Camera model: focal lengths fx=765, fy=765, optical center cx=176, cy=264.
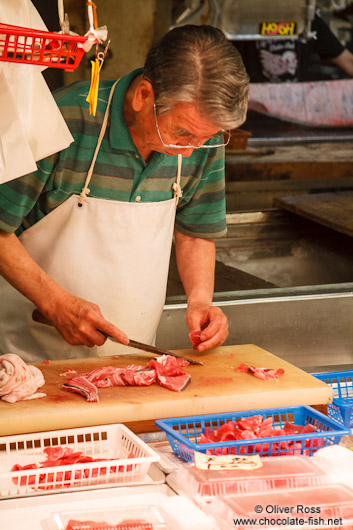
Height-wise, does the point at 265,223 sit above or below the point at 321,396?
above

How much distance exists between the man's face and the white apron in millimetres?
239

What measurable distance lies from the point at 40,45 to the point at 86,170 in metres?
1.23

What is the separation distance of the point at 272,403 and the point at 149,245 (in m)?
0.91

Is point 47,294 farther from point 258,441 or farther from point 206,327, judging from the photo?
point 258,441

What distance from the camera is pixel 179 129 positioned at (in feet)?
→ 8.95

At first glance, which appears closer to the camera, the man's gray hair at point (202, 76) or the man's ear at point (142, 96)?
the man's gray hair at point (202, 76)

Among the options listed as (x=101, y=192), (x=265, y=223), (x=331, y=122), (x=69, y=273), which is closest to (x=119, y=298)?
(x=69, y=273)

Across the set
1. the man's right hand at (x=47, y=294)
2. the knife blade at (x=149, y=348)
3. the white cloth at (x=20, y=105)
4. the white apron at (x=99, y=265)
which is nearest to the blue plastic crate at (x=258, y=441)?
the knife blade at (x=149, y=348)

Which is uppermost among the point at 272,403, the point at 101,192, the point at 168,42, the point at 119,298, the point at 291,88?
the point at 291,88

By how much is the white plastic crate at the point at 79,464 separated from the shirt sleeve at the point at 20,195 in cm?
88

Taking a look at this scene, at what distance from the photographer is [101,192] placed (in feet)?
9.86

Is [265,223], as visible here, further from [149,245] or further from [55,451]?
[55,451]

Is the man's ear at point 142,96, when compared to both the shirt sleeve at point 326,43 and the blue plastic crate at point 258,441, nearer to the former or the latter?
the blue plastic crate at point 258,441

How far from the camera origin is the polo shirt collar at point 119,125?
2918 millimetres
